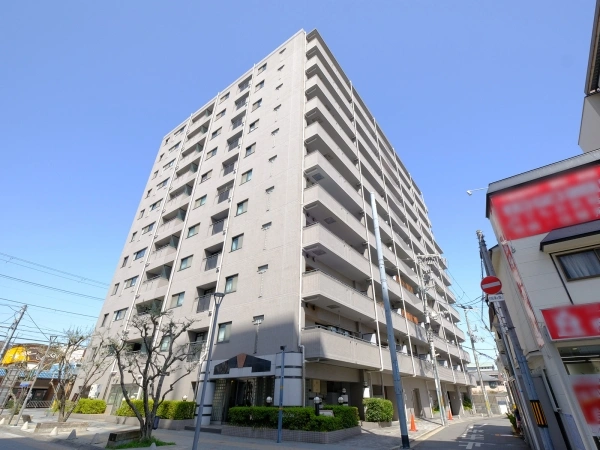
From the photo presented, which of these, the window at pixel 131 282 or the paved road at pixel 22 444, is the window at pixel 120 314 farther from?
the paved road at pixel 22 444

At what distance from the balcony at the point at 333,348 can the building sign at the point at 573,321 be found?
1055 centimetres

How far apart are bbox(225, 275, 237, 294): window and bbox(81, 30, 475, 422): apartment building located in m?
0.09

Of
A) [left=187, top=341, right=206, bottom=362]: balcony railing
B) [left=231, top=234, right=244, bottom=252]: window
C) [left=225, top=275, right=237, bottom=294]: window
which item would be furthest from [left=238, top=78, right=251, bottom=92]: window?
[left=187, top=341, right=206, bottom=362]: balcony railing

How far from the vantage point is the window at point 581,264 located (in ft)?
31.3

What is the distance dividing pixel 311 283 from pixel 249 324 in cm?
503

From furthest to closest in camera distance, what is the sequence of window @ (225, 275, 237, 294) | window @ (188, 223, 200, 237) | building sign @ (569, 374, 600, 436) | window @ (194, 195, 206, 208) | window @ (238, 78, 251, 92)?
window @ (238, 78, 251, 92)
window @ (194, 195, 206, 208)
window @ (188, 223, 200, 237)
window @ (225, 275, 237, 294)
building sign @ (569, 374, 600, 436)

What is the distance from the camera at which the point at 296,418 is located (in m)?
14.9

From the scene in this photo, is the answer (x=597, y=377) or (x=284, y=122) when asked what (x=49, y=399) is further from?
(x=597, y=377)

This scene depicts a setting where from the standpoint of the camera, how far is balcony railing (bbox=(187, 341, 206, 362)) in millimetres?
21766

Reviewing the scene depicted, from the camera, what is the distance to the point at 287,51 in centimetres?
3438

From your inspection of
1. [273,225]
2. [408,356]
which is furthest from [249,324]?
[408,356]

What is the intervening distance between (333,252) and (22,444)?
58.8 feet

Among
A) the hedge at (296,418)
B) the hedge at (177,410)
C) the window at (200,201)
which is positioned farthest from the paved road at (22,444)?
the window at (200,201)

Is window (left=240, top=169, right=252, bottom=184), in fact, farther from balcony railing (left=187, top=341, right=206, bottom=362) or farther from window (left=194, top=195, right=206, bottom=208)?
balcony railing (left=187, top=341, right=206, bottom=362)
